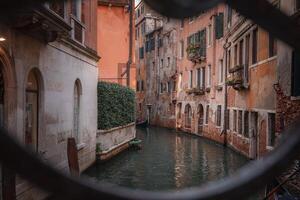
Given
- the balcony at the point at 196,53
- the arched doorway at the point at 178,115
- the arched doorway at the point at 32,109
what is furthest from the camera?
the arched doorway at the point at 178,115

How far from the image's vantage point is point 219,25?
81.3ft

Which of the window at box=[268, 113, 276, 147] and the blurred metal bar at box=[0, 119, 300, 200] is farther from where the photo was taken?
the window at box=[268, 113, 276, 147]

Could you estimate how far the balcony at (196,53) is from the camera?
2831 cm

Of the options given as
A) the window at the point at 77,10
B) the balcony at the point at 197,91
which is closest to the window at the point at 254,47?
the window at the point at 77,10

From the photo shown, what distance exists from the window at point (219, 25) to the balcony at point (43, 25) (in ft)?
52.7

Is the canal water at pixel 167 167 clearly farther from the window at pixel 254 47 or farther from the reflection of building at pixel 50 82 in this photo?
the window at pixel 254 47

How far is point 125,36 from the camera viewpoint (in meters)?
22.2

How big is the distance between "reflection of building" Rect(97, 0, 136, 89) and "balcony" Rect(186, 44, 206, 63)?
6631 mm

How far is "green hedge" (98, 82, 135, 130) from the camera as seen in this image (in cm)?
1588

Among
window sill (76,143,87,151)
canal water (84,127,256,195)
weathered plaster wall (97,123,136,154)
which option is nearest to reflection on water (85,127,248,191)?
canal water (84,127,256,195)

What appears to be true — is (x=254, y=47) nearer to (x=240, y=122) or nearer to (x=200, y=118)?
(x=240, y=122)

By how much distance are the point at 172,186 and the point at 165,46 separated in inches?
1046

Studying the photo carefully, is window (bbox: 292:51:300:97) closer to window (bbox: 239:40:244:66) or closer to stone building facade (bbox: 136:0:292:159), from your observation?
stone building facade (bbox: 136:0:292:159)

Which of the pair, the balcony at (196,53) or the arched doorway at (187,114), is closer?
the balcony at (196,53)
